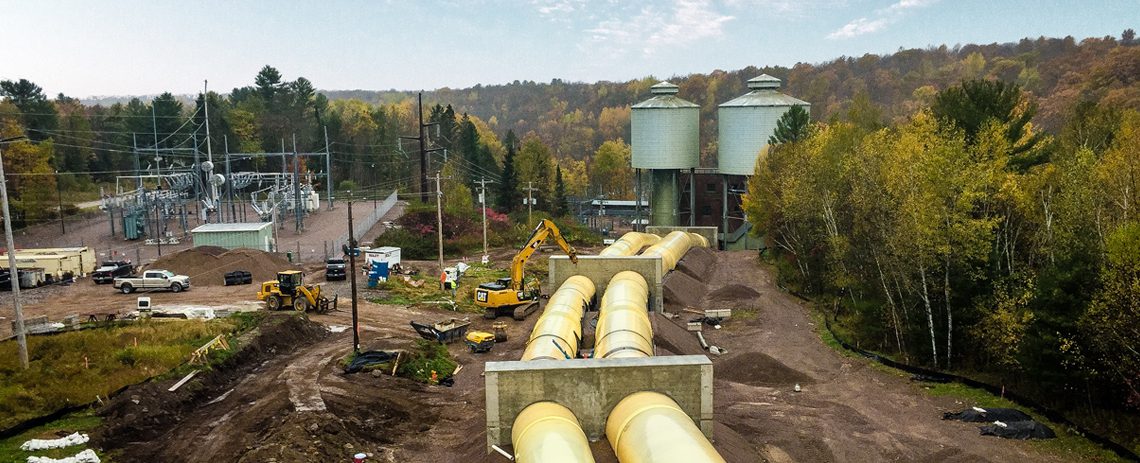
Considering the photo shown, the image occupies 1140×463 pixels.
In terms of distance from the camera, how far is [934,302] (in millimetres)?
34500

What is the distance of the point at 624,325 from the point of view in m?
30.7

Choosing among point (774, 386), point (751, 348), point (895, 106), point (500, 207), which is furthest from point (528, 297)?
point (895, 106)

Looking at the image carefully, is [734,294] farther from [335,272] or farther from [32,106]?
[32,106]

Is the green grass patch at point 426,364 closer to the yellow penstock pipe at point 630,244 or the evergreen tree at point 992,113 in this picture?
the yellow penstock pipe at point 630,244

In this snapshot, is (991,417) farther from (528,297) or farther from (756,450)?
(528,297)

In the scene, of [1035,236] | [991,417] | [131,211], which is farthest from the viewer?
[131,211]

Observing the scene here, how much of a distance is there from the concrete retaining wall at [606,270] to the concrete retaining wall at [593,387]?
20.7 m

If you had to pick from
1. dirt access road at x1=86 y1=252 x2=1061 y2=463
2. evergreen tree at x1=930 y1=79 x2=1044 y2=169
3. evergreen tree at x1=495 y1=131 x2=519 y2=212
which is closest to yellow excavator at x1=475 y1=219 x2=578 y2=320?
dirt access road at x1=86 y1=252 x2=1061 y2=463

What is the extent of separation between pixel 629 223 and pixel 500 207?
→ 100 ft

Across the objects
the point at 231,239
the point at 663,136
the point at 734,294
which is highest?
the point at 663,136

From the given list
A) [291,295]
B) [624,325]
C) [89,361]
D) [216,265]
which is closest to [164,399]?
[89,361]

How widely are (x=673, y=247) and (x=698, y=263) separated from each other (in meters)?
4.53

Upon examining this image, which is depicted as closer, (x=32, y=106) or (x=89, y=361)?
(x=89, y=361)

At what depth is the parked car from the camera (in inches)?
2167
